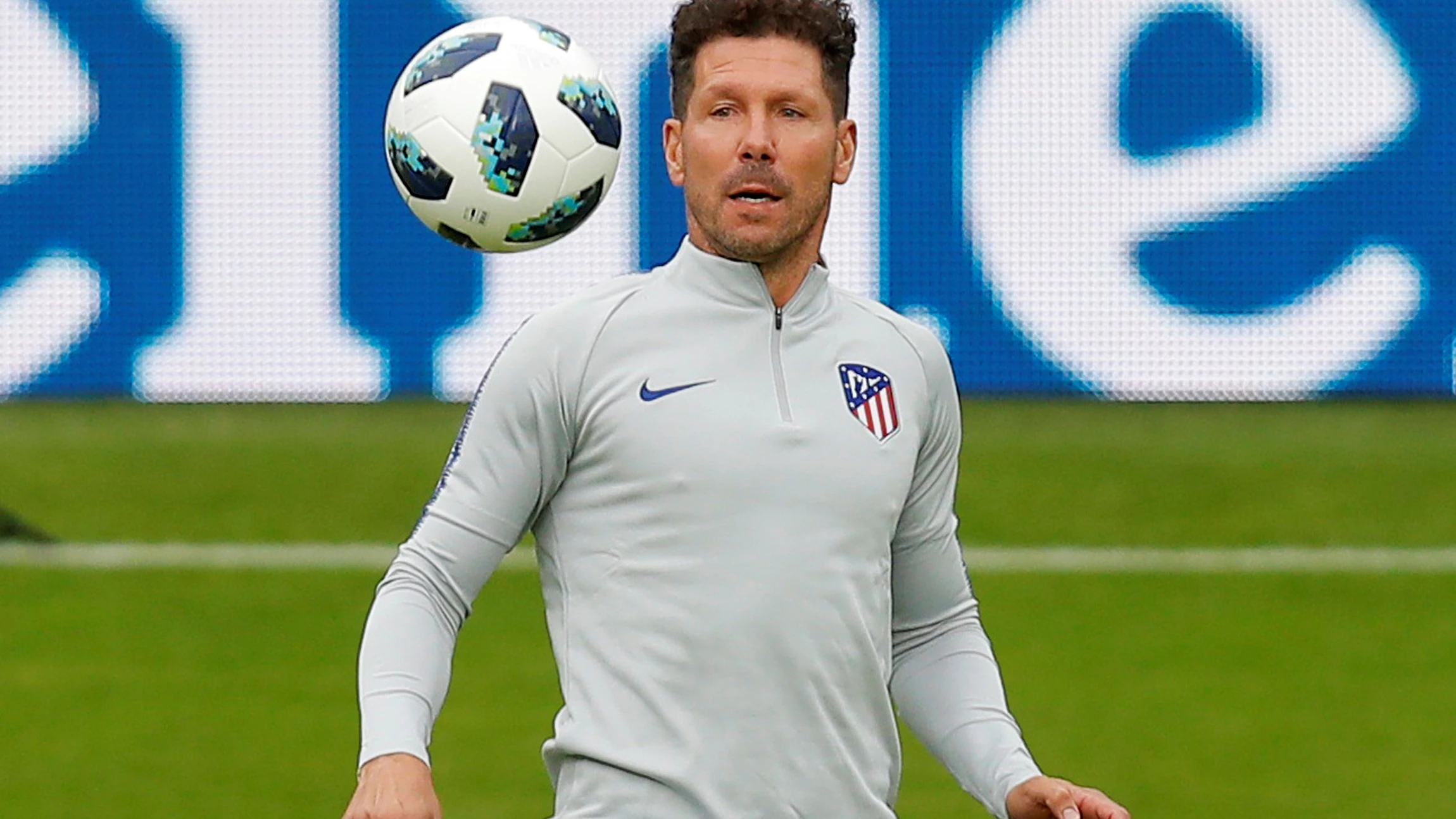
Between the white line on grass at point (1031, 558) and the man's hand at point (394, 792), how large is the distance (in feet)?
25.8

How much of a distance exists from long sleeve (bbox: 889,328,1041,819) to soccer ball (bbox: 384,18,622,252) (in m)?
1.04

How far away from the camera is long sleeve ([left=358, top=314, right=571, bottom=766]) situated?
10.4 ft

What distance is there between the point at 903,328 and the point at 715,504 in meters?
0.44

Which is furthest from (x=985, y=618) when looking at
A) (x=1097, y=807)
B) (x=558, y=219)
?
(x=1097, y=807)

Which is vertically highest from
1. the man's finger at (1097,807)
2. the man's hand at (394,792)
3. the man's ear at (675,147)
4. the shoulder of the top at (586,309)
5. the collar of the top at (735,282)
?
the man's ear at (675,147)

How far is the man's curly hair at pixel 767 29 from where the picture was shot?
3330mm

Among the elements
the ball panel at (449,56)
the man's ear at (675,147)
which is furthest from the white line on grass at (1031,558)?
the man's ear at (675,147)

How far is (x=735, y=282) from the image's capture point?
3361 millimetres

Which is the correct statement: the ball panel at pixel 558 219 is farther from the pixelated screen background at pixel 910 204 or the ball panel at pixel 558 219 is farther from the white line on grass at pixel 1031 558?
the pixelated screen background at pixel 910 204

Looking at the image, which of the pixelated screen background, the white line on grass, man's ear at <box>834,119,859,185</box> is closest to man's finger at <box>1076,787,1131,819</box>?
man's ear at <box>834,119,859,185</box>

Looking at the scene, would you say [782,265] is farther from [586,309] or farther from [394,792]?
[394,792]

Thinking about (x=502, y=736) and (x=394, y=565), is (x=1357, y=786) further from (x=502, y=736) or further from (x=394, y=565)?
(x=394, y=565)

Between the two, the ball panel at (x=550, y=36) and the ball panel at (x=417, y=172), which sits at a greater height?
the ball panel at (x=550, y=36)

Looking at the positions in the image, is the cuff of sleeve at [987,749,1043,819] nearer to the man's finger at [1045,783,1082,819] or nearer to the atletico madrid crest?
the man's finger at [1045,783,1082,819]
